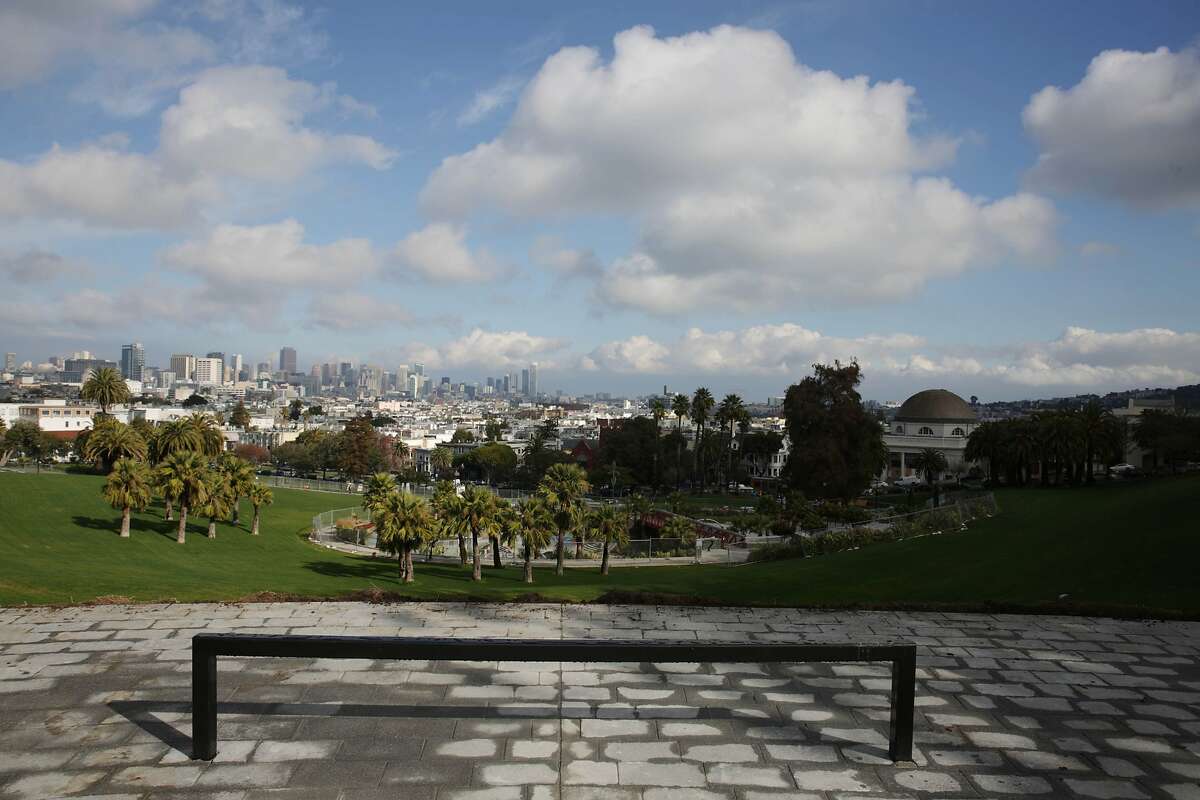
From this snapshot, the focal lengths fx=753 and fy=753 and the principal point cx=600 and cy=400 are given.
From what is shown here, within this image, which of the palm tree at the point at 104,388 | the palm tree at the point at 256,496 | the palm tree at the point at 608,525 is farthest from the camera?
the palm tree at the point at 104,388

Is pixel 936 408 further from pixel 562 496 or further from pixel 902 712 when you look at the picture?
pixel 902 712

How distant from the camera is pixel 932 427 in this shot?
249 ft

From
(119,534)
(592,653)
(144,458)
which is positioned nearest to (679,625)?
(592,653)

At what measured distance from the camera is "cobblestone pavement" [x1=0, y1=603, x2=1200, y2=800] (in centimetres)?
419

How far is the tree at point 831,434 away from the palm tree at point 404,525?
23786mm

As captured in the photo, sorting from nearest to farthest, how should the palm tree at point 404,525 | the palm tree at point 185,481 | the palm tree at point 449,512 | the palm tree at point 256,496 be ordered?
the palm tree at point 404,525 → the palm tree at point 449,512 → the palm tree at point 185,481 → the palm tree at point 256,496

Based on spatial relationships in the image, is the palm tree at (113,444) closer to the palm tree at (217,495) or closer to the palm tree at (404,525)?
the palm tree at (217,495)

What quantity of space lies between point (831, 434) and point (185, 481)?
32321 mm

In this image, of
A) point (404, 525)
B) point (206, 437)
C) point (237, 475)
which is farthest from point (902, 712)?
point (206, 437)

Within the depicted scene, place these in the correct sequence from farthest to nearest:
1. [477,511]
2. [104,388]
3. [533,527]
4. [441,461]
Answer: [441,461]
[104,388]
[533,527]
[477,511]

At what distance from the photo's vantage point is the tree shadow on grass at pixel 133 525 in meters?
32.6

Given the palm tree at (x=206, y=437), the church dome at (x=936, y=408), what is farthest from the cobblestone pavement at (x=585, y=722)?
the church dome at (x=936, y=408)

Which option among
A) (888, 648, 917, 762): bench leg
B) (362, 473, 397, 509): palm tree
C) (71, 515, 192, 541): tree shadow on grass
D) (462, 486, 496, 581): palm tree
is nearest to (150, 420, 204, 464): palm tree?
(71, 515, 192, 541): tree shadow on grass

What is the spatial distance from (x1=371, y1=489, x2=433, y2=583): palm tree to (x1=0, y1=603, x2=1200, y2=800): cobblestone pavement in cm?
1861
